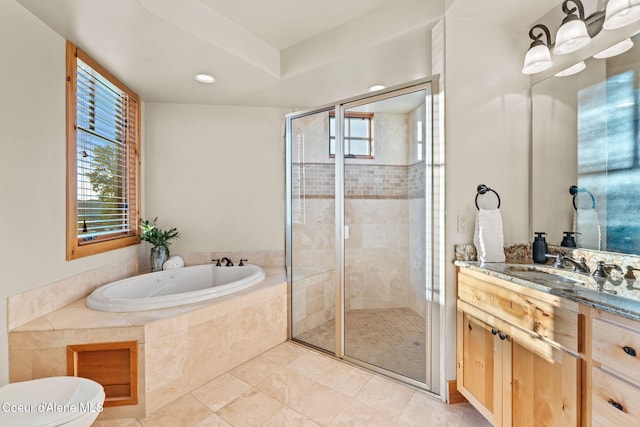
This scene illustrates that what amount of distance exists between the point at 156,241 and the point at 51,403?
6.34 feet

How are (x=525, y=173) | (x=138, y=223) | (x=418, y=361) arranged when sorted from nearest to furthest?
(x=525, y=173)
(x=418, y=361)
(x=138, y=223)

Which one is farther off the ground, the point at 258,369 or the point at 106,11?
the point at 106,11

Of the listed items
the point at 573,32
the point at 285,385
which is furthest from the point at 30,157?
the point at 573,32

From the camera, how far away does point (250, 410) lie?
187 centimetres

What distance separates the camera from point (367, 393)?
2047 mm

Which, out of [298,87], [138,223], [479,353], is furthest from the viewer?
[138,223]

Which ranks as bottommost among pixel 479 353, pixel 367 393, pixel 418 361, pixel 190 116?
pixel 367 393

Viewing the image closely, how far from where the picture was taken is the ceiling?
5.95 feet

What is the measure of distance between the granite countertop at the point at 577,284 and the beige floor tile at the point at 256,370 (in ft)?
5.40

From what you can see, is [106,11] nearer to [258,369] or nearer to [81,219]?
[81,219]

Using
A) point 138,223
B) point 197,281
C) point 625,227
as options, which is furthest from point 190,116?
point 625,227

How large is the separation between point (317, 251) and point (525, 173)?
1788 millimetres

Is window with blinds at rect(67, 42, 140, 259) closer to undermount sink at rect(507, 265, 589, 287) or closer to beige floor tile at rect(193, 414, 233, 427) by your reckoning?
beige floor tile at rect(193, 414, 233, 427)

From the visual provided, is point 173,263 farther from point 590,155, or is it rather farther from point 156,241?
point 590,155
